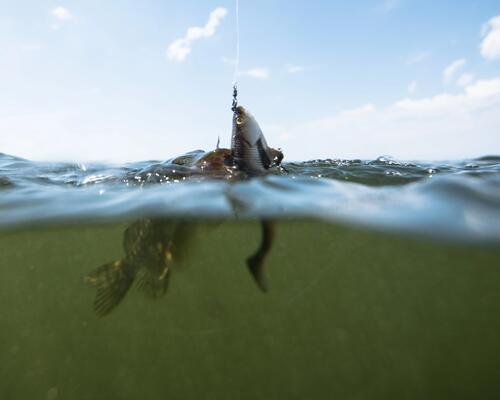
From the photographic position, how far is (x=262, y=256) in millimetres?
6480

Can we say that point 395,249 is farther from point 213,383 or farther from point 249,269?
point 213,383

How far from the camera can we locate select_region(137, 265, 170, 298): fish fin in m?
5.77

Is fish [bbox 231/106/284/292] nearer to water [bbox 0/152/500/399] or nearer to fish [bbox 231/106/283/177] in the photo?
fish [bbox 231/106/283/177]

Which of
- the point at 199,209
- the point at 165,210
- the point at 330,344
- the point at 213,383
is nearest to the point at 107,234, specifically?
the point at 165,210

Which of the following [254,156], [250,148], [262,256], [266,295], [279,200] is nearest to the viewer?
[266,295]

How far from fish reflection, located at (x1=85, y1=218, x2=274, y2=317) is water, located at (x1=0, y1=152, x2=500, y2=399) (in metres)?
0.10

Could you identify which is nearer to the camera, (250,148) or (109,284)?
(109,284)

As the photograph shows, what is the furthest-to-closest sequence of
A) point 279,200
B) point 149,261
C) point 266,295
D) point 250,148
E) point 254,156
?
point 254,156, point 250,148, point 279,200, point 266,295, point 149,261

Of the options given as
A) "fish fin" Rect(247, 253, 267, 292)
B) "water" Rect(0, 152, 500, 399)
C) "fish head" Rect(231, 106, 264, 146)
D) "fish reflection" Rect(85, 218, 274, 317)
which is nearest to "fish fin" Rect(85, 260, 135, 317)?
"fish reflection" Rect(85, 218, 274, 317)

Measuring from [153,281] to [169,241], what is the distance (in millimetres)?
670

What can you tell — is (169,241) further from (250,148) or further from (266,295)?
(250,148)

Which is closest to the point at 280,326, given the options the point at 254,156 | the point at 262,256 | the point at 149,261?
the point at 262,256

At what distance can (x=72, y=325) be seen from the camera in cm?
579

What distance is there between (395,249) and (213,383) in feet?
10.9
